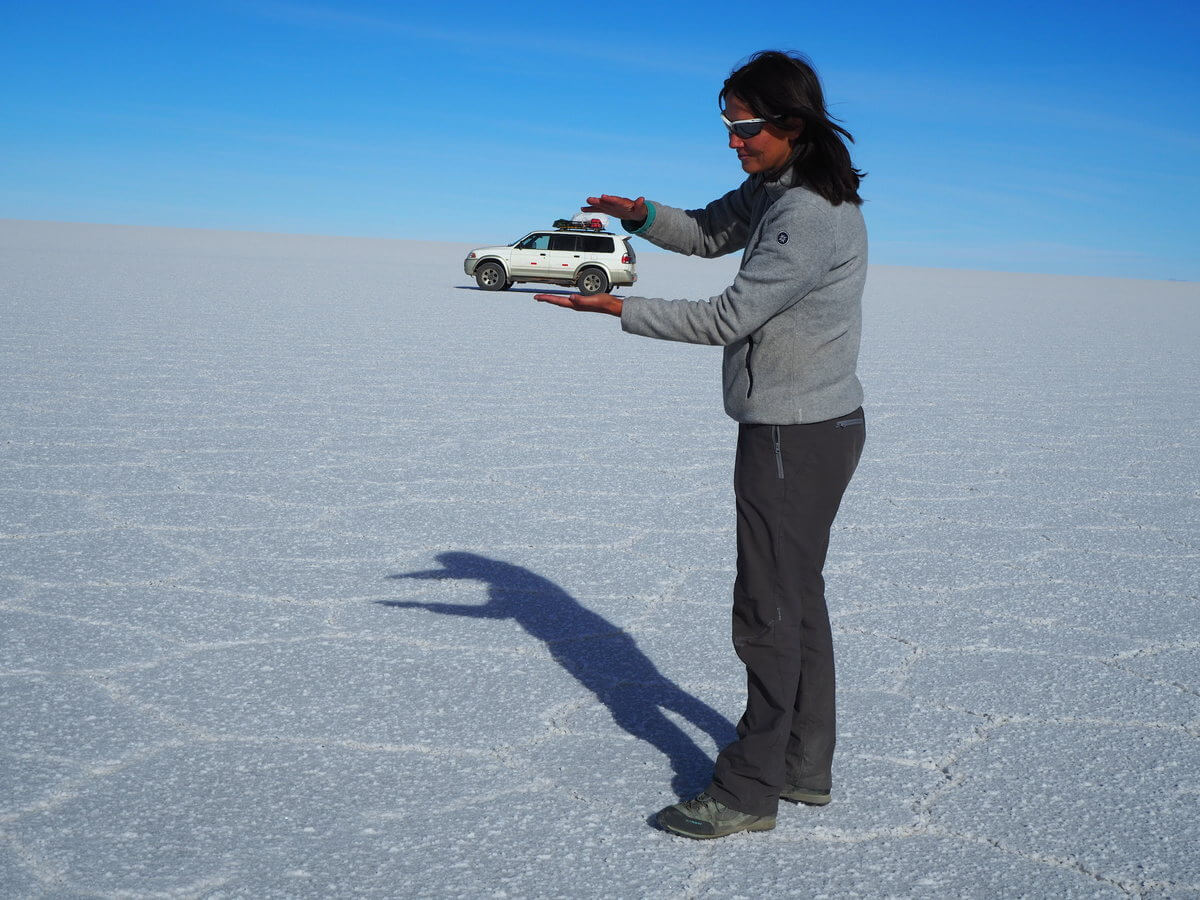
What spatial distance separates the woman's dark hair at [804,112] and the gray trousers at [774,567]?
0.52 meters

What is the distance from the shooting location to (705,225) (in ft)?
9.70

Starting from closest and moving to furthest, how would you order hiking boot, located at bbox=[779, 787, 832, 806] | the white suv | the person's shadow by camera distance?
hiking boot, located at bbox=[779, 787, 832, 806] → the person's shadow → the white suv

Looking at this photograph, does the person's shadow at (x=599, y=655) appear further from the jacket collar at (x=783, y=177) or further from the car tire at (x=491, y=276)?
the car tire at (x=491, y=276)

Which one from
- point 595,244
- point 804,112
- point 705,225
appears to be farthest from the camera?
point 595,244

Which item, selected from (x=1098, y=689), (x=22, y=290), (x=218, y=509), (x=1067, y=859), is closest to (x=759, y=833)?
(x=1067, y=859)

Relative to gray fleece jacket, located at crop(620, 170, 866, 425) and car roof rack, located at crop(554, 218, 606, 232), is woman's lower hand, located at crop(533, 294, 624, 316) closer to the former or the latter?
gray fleece jacket, located at crop(620, 170, 866, 425)

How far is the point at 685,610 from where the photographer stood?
4.32 metres

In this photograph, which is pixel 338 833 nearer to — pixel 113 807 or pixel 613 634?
pixel 113 807

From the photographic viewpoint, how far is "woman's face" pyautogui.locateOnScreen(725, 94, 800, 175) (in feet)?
8.20

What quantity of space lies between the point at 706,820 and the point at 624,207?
1.49 m

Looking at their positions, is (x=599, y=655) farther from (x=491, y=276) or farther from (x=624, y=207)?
(x=491, y=276)

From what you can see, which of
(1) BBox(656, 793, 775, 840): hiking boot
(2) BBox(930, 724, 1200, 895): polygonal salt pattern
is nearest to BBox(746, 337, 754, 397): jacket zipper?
(1) BBox(656, 793, 775, 840): hiking boot

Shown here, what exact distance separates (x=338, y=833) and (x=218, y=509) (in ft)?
10.2

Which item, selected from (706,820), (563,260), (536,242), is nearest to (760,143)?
(706,820)
